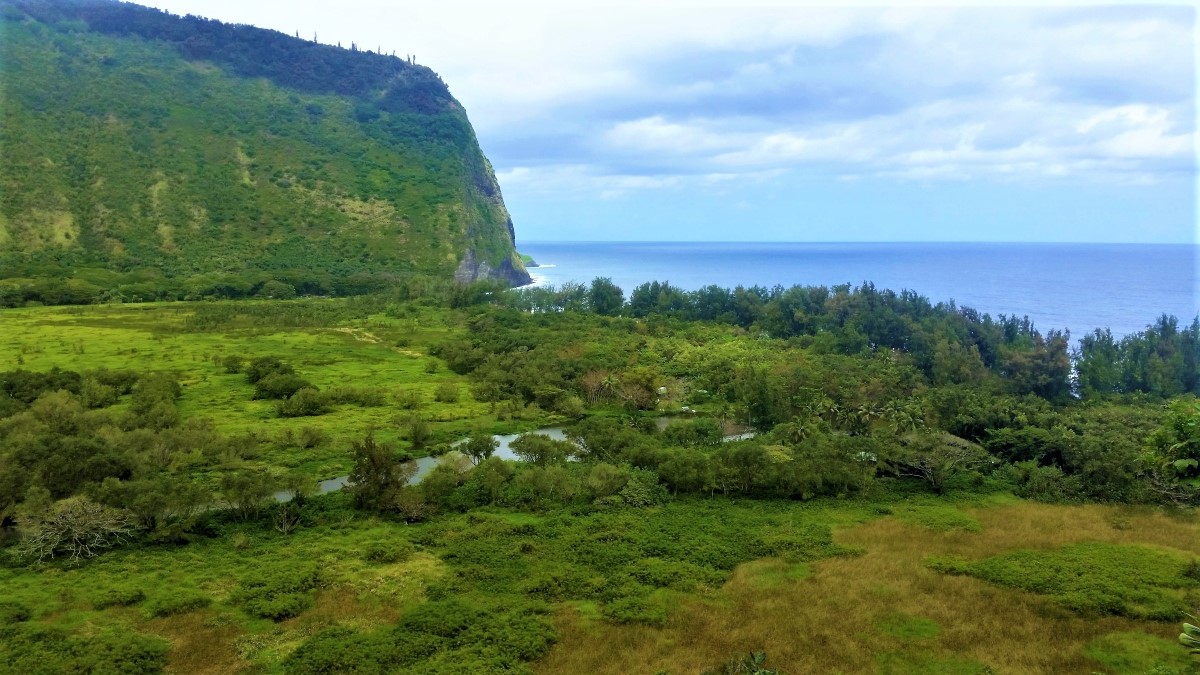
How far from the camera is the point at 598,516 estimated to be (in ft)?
119

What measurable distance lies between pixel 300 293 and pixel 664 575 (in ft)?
359

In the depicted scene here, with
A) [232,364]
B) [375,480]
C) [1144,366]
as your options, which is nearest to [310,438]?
[375,480]

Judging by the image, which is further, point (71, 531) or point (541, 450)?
point (541, 450)

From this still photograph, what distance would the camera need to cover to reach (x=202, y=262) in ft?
431

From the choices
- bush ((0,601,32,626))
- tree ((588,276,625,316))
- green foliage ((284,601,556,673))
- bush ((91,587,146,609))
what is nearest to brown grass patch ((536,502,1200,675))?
green foliage ((284,601,556,673))

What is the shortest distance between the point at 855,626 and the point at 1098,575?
38.1ft

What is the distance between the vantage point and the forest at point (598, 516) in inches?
993

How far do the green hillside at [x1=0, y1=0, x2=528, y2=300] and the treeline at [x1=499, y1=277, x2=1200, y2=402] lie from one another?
4749 centimetres

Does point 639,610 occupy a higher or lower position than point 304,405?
lower

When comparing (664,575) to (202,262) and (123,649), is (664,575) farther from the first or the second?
(202,262)

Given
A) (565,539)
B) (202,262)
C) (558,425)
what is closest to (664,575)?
(565,539)

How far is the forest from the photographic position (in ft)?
82.7

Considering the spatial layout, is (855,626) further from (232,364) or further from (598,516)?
(232,364)

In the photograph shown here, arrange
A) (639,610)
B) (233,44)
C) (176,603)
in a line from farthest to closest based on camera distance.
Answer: (233,44)
(639,610)
(176,603)
